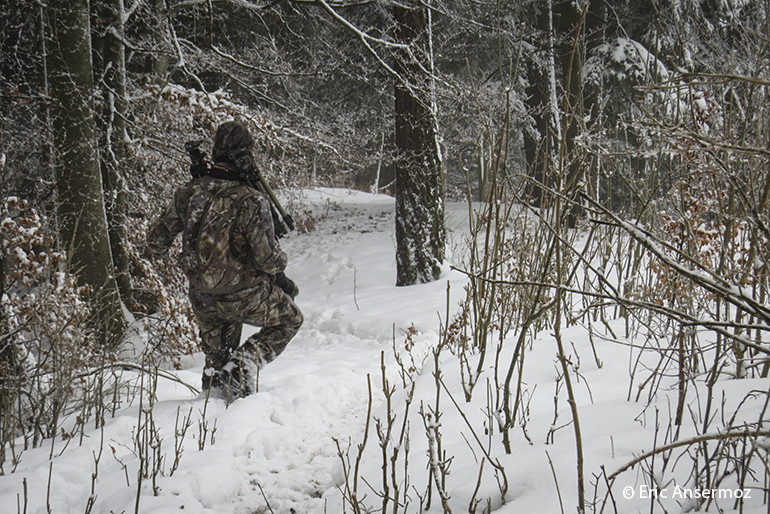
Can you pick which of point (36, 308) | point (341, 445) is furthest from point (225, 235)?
point (341, 445)

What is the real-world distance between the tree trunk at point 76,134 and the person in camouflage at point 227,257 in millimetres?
2268

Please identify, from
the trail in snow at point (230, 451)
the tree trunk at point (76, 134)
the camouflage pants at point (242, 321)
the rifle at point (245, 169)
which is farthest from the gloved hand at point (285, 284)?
the tree trunk at point (76, 134)

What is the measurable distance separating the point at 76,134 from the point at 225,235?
10.5 ft

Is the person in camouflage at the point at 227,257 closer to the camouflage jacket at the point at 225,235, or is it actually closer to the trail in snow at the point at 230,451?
the camouflage jacket at the point at 225,235

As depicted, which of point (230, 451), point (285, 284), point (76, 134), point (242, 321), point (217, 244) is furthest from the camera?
point (76, 134)

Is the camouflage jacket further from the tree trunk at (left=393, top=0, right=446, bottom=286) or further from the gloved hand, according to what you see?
the tree trunk at (left=393, top=0, right=446, bottom=286)

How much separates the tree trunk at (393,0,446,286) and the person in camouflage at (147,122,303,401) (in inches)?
174

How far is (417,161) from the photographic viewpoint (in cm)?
791

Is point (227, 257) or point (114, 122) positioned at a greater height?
point (114, 122)

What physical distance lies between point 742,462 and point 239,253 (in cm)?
298

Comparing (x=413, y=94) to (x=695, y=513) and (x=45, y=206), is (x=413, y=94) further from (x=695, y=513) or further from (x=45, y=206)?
(x=695, y=513)

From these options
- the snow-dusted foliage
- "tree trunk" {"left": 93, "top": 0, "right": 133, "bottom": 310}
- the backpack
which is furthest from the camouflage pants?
"tree trunk" {"left": 93, "top": 0, "right": 133, "bottom": 310}

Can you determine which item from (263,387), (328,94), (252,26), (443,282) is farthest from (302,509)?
(328,94)

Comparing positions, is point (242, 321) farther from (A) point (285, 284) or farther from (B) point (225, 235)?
(B) point (225, 235)
